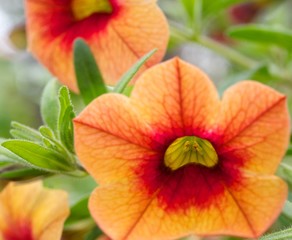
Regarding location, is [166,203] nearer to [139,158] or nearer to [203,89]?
[139,158]

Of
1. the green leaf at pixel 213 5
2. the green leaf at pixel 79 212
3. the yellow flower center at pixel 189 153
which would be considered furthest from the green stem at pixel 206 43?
the yellow flower center at pixel 189 153

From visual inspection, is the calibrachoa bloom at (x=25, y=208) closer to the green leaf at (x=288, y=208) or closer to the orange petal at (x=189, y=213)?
the orange petal at (x=189, y=213)

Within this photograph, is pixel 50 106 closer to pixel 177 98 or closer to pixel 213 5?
pixel 177 98

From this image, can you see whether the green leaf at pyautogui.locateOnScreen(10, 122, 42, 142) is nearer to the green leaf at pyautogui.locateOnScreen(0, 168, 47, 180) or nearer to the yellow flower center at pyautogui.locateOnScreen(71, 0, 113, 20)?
the green leaf at pyautogui.locateOnScreen(0, 168, 47, 180)

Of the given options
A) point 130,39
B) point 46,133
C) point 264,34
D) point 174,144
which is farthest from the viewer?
point 264,34

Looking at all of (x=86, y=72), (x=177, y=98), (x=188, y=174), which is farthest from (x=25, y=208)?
(x=177, y=98)

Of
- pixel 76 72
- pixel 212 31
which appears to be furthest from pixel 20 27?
pixel 76 72

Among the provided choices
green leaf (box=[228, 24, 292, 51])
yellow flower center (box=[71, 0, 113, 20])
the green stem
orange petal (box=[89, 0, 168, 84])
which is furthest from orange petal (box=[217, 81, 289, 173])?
the green stem
